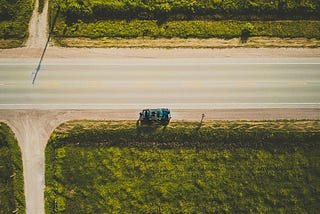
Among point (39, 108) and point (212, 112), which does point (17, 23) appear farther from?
Result: point (212, 112)

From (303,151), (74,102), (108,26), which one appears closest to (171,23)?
(108,26)

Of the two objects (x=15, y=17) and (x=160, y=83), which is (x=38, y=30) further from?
(x=160, y=83)

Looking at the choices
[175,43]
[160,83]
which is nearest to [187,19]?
[175,43]

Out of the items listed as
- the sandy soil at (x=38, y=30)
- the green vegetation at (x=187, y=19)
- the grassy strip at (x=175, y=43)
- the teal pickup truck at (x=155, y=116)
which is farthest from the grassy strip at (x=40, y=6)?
the teal pickup truck at (x=155, y=116)

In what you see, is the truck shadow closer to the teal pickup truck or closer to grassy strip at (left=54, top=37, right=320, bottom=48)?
the teal pickup truck

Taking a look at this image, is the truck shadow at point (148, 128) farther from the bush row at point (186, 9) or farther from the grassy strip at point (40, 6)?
the grassy strip at point (40, 6)
